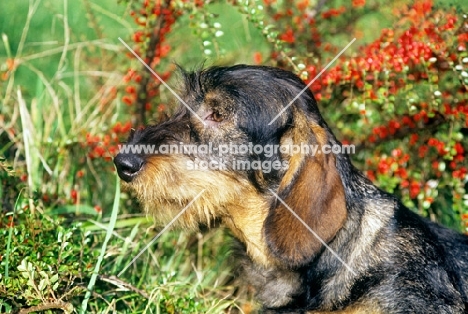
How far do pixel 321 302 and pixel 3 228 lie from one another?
2.03 metres

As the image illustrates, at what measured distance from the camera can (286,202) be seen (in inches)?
142

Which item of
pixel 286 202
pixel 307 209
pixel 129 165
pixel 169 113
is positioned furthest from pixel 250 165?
pixel 169 113

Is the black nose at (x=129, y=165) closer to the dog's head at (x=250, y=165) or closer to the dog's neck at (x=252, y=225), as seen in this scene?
the dog's head at (x=250, y=165)

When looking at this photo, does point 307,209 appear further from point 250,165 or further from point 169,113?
point 169,113

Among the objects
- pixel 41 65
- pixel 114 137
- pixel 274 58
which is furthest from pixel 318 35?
pixel 41 65

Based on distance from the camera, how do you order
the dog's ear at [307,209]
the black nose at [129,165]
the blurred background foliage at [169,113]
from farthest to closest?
the blurred background foliage at [169,113] → the black nose at [129,165] → the dog's ear at [307,209]

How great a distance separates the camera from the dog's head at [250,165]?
11.6ft

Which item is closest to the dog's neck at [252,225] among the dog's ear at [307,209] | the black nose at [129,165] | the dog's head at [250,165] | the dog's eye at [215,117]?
the dog's head at [250,165]

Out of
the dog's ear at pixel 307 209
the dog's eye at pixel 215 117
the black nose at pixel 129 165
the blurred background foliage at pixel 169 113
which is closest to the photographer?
the dog's ear at pixel 307 209

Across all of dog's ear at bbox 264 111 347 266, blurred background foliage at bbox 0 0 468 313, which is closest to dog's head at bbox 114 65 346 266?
dog's ear at bbox 264 111 347 266

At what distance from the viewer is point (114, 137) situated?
5.35 m

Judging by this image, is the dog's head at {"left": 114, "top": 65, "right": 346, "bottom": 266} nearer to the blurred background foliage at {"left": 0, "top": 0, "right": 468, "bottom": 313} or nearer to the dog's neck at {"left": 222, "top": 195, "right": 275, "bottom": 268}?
the dog's neck at {"left": 222, "top": 195, "right": 275, "bottom": 268}

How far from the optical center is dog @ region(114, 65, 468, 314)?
3562 millimetres

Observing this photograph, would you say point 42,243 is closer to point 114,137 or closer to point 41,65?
point 114,137
